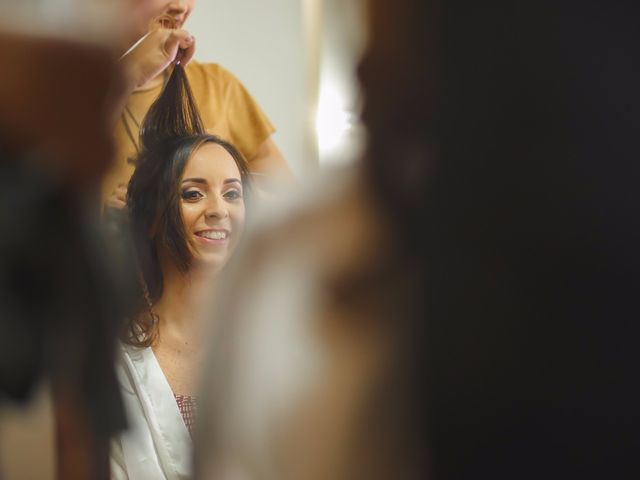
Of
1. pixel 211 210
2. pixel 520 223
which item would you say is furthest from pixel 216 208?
pixel 520 223

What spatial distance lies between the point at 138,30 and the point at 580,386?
2.23 ft

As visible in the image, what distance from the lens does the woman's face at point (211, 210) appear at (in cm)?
89

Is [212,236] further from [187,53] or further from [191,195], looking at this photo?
[187,53]

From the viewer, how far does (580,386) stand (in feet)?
2.66

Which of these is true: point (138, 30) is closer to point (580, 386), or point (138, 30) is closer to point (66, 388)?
point (66, 388)

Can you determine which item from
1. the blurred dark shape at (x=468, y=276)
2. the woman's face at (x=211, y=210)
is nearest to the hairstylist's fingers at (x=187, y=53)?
the woman's face at (x=211, y=210)

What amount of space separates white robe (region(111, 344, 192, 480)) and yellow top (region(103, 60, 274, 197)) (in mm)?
249

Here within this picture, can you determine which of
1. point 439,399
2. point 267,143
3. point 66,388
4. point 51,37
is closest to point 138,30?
point 51,37

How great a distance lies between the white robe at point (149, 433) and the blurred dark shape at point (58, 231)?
40 mm

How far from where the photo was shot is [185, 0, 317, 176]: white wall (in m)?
0.88

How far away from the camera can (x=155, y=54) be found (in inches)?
35.6

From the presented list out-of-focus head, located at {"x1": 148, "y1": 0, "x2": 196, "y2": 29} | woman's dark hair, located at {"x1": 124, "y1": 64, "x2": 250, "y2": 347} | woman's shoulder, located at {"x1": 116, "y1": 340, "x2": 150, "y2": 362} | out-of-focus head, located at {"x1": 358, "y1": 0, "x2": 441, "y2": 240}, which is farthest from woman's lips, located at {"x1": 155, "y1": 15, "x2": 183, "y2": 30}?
woman's shoulder, located at {"x1": 116, "y1": 340, "x2": 150, "y2": 362}

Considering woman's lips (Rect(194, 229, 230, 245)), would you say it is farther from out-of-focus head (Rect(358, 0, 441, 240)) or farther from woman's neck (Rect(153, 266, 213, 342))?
out-of-focus head (Rect(358, 0, 441, 240))

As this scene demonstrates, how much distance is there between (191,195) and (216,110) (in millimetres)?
111
